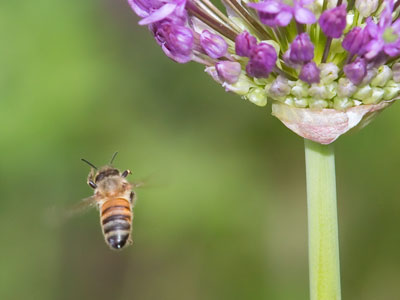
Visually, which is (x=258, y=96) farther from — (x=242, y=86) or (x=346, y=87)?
(x=346, y=87)

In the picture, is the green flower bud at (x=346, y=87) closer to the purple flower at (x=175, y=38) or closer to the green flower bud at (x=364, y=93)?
the green flower bud at (x=364, y=93)

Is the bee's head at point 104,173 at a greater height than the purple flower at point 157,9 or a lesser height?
lesser

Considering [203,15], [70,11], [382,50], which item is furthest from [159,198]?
[382,50]

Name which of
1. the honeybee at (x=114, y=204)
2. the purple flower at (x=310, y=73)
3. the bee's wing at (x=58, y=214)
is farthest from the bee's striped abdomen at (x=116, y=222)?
the purple flower at (x=310, y=73)

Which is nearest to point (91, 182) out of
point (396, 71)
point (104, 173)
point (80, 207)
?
point (104, 173)

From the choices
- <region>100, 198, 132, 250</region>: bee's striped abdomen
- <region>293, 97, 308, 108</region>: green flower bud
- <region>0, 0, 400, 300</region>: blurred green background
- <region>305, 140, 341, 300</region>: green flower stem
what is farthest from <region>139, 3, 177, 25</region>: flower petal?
<region>0, 0, 400, 300</region>: blurred green background

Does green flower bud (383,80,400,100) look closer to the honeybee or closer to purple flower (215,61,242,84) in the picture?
purple flower (215,61,242,84)
